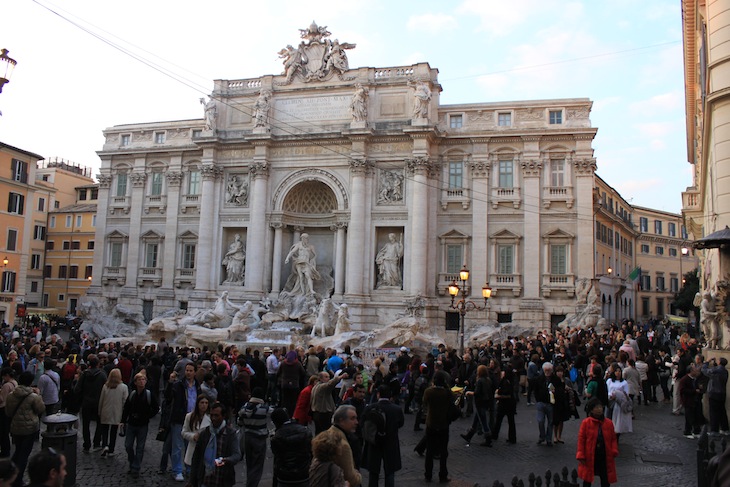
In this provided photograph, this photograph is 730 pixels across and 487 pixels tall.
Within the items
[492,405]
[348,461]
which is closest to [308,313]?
[492,405]

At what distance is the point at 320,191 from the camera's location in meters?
36.4

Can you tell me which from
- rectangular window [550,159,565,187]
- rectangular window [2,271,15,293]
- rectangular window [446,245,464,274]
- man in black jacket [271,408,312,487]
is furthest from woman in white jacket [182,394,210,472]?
rectangular window [2,271,15,293]

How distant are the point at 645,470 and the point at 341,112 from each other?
2742 centimetres

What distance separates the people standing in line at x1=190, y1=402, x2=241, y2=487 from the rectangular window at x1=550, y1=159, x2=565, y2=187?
27649 mm

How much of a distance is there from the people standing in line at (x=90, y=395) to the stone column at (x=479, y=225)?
23.4m

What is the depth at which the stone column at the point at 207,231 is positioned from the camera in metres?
35.4

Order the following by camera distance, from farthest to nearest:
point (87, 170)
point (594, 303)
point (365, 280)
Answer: point (87, 170) < point (365, 280) < point (594, 303)

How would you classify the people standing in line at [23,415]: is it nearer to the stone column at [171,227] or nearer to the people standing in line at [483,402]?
the people standing in line at [483,402]

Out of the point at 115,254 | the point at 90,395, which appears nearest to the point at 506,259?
the point at 115,254

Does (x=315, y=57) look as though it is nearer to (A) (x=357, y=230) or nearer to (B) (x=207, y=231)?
(A) (x=357, y=230)

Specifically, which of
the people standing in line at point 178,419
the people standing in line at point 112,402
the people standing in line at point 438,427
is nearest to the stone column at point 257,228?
the people standing in line at point 112,402

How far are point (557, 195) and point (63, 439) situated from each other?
27.7 m

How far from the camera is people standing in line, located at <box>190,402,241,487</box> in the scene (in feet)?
23.5

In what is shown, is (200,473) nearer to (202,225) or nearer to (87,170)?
(202,225)
